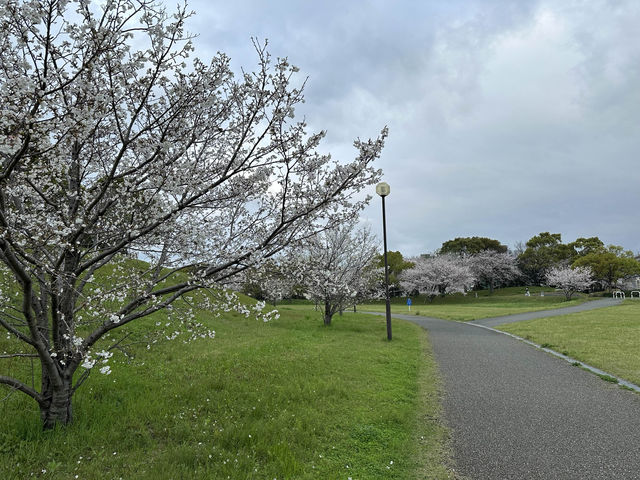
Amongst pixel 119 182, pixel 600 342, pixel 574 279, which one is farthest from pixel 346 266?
pixel 574 279

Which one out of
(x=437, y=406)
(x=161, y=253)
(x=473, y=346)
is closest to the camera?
(x=161, y=253)

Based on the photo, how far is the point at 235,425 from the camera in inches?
192

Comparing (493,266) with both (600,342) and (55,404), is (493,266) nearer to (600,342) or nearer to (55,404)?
(600,342)

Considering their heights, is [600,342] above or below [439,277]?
below

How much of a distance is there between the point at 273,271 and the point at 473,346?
31.2ft

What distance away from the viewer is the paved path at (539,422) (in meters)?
4.09

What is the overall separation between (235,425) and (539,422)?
448 centimetres

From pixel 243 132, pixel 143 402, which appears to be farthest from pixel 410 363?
pixel 243 132

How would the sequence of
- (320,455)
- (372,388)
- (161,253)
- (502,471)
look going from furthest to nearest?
(372,388)
(161,253)
(320,455)
(502,471)

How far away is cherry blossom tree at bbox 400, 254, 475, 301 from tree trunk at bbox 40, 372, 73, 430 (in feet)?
191

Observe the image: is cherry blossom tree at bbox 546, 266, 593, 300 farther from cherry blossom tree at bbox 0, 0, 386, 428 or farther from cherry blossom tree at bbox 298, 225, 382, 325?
cherry blossom tree at bbox 0, 0, 386, 428

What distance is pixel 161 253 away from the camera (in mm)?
5352

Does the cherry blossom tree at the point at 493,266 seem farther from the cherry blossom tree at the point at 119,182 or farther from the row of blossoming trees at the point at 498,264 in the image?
the cherry blossom tree at the point at 119,182

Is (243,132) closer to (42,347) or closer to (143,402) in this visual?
(42,347)
